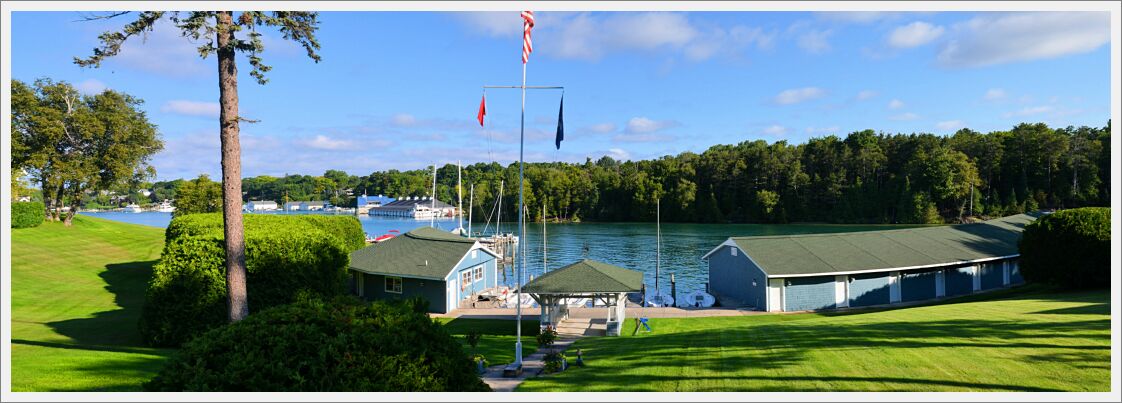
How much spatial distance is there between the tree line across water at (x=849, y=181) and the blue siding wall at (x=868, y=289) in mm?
50995

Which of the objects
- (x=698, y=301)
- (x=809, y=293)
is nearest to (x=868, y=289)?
(x=809, y=293)

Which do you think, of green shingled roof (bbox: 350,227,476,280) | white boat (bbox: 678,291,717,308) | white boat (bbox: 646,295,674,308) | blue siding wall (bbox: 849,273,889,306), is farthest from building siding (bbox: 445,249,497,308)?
blue siding wall (bbox: 849,273,889,306)

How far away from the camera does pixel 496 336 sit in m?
20.5

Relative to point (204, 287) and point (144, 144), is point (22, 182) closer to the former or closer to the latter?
point (144, 144)

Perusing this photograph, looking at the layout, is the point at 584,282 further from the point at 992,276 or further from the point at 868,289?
the point at 992,276

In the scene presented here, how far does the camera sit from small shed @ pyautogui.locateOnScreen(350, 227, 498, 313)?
27797mm

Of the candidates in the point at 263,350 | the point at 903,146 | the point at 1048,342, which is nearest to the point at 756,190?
the point at 903,146

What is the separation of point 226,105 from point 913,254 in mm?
Answer: 30084

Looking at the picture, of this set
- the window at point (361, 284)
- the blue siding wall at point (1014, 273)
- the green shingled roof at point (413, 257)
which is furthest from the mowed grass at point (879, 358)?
the window at point (361, 284)

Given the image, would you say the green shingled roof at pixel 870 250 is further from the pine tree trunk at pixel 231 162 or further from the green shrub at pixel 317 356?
the green shrub at pixel 317 356

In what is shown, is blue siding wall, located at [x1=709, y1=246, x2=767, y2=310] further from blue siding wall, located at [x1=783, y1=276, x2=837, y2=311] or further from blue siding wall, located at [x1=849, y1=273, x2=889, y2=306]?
blue siding wall, located at [x1=849, y1=273, x2=889, y2=306]

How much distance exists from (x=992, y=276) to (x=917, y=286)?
613cm

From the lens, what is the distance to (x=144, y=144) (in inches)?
1802

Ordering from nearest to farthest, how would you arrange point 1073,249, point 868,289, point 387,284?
point 1073,249 → point 868,289 → point 387,284
